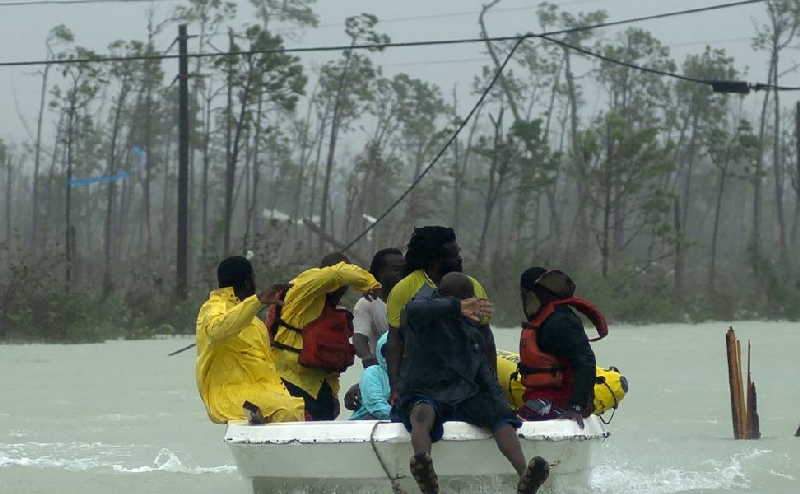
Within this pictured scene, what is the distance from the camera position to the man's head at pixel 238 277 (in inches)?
376

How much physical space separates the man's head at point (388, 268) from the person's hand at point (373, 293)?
0.05 metres

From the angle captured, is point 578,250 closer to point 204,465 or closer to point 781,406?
point 781,406

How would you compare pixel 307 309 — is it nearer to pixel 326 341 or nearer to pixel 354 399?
pixel 326 341

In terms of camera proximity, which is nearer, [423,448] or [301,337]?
[423,448]

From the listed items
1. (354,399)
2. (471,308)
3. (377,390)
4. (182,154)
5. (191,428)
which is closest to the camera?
(471,308)

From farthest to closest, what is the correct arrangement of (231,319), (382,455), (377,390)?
(377,390), (231,319), (382,455)

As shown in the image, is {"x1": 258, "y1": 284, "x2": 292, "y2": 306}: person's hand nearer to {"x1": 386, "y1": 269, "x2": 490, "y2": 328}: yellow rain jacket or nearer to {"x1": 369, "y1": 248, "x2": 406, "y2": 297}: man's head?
{"x1": 386, "y1": 269, "x2": 490, "y2": 328}: yellow rain jacket

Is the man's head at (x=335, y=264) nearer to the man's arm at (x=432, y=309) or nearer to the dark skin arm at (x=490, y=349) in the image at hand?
the dark skin arm at (x=490, y=349)

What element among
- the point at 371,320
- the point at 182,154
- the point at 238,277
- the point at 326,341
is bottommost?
the point at 326,341

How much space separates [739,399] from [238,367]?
5.95 m

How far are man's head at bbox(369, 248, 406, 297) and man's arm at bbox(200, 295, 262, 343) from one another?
3.38 feet

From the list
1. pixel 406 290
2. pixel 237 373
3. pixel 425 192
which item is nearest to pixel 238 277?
pixel 237 373

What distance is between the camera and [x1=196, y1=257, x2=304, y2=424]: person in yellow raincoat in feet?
31.1

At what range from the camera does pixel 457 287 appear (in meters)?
8.55
